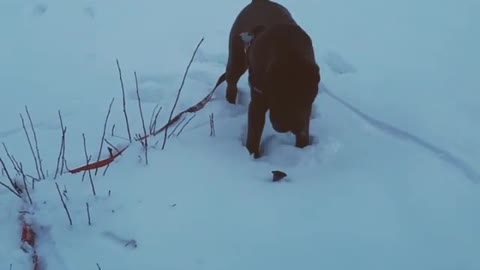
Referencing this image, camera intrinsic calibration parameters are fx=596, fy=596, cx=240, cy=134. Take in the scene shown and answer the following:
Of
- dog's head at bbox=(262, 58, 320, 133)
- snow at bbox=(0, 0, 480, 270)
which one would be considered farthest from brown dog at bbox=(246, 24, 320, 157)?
snow at bbox=(0, 0, 480, 270)

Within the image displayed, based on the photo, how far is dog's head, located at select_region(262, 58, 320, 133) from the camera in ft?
8.91

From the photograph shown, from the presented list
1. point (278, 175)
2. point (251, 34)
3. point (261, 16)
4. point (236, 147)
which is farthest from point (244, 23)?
point (278, 175)

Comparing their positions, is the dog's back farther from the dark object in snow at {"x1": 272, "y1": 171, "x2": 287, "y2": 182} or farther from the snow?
the dark object in snow at {"x1": 272, "y1": 171, "x2": 287, "y2": 182}

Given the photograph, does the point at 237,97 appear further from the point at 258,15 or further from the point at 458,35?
the point at 458,35

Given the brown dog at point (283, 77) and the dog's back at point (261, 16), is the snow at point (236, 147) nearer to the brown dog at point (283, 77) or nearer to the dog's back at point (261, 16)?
the brown dog at point (283, 77)

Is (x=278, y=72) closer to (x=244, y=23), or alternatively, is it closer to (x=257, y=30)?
(x=257, y=30)

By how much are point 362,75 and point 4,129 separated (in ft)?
7.56

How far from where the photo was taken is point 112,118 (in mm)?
3703

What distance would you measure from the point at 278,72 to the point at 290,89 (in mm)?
99

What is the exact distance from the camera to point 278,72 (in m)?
2.72

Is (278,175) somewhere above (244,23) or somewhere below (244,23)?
below

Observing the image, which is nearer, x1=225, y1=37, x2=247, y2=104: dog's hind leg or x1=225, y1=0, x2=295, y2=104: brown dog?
x1=225, y1=0, x2=295, y2=104: brown dog

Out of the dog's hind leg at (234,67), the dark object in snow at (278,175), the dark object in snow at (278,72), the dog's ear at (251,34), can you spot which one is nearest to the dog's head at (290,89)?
the dark object in snow at (278,72)

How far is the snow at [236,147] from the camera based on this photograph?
97.0 inches
